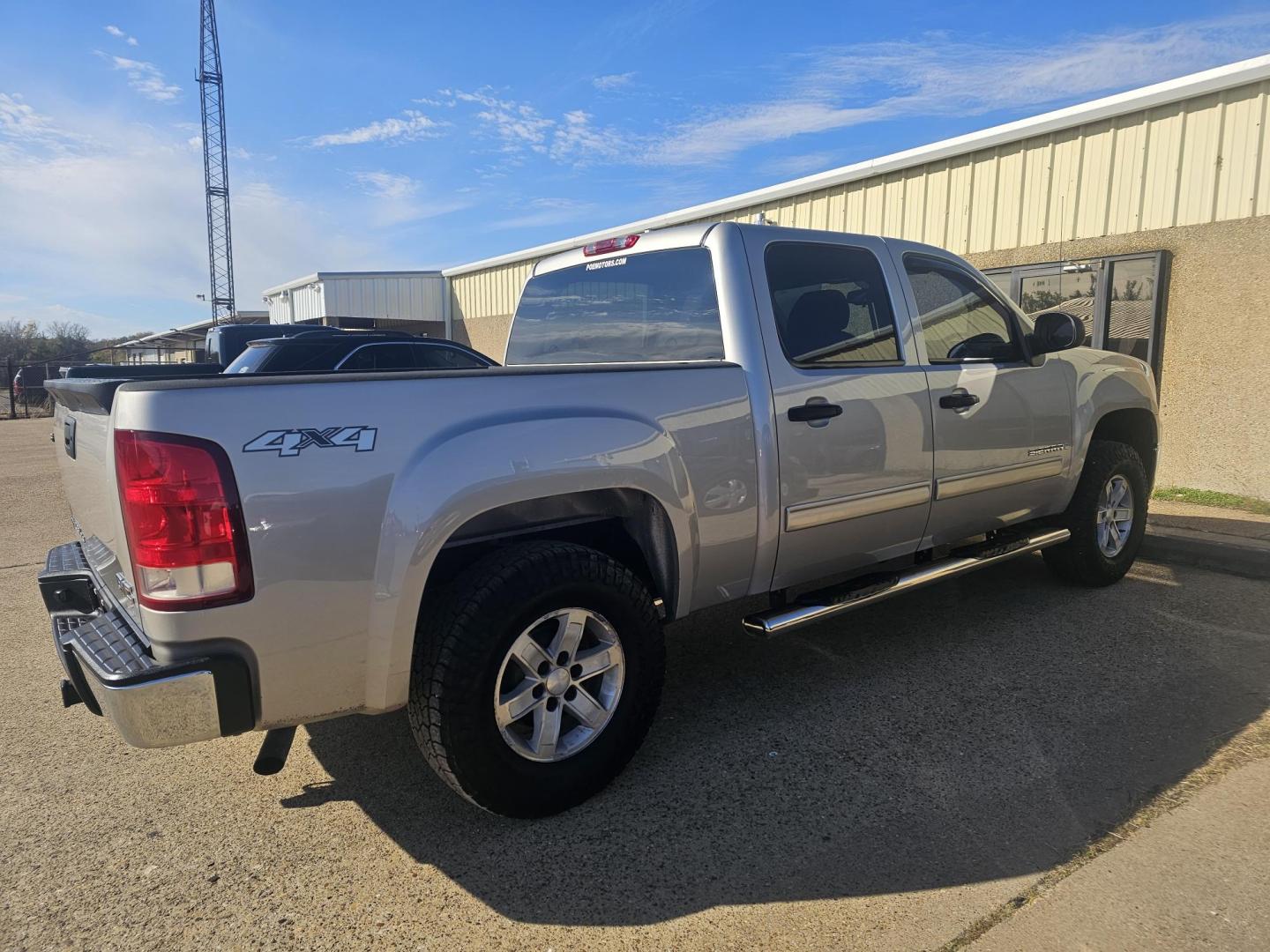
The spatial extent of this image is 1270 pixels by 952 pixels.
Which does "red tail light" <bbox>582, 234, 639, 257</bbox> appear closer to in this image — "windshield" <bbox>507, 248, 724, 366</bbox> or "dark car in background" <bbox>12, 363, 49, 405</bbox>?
"windshield" <bbox>507, 248, 724, 366</bbox>

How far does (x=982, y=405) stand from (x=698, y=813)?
96.4 inches

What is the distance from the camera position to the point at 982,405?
412cm

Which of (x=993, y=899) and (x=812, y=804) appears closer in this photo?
(x=993, y=899)

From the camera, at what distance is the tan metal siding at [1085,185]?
6898mm

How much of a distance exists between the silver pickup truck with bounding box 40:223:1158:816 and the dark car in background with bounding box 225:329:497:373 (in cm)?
653

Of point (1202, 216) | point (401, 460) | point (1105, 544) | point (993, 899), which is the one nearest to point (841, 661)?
point (993, 899)

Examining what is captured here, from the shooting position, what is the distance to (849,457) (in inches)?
138

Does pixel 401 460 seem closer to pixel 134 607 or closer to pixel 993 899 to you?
pixel 134 607

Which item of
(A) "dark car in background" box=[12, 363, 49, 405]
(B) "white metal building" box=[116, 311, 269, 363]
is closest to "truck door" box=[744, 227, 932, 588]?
(A) "dark car in background" box=[12, 363, 49, 405]

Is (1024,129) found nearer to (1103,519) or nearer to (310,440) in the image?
(1103,519)

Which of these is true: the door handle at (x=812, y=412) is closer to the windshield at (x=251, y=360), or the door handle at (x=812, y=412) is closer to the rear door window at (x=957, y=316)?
the rear door window at (x=957, y=316)

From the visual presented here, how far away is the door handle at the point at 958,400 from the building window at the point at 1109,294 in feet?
12.6

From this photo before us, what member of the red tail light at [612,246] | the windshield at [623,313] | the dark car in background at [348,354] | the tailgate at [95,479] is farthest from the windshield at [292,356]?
the tailgate at [95,479]

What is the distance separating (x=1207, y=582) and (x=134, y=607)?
5821mm
